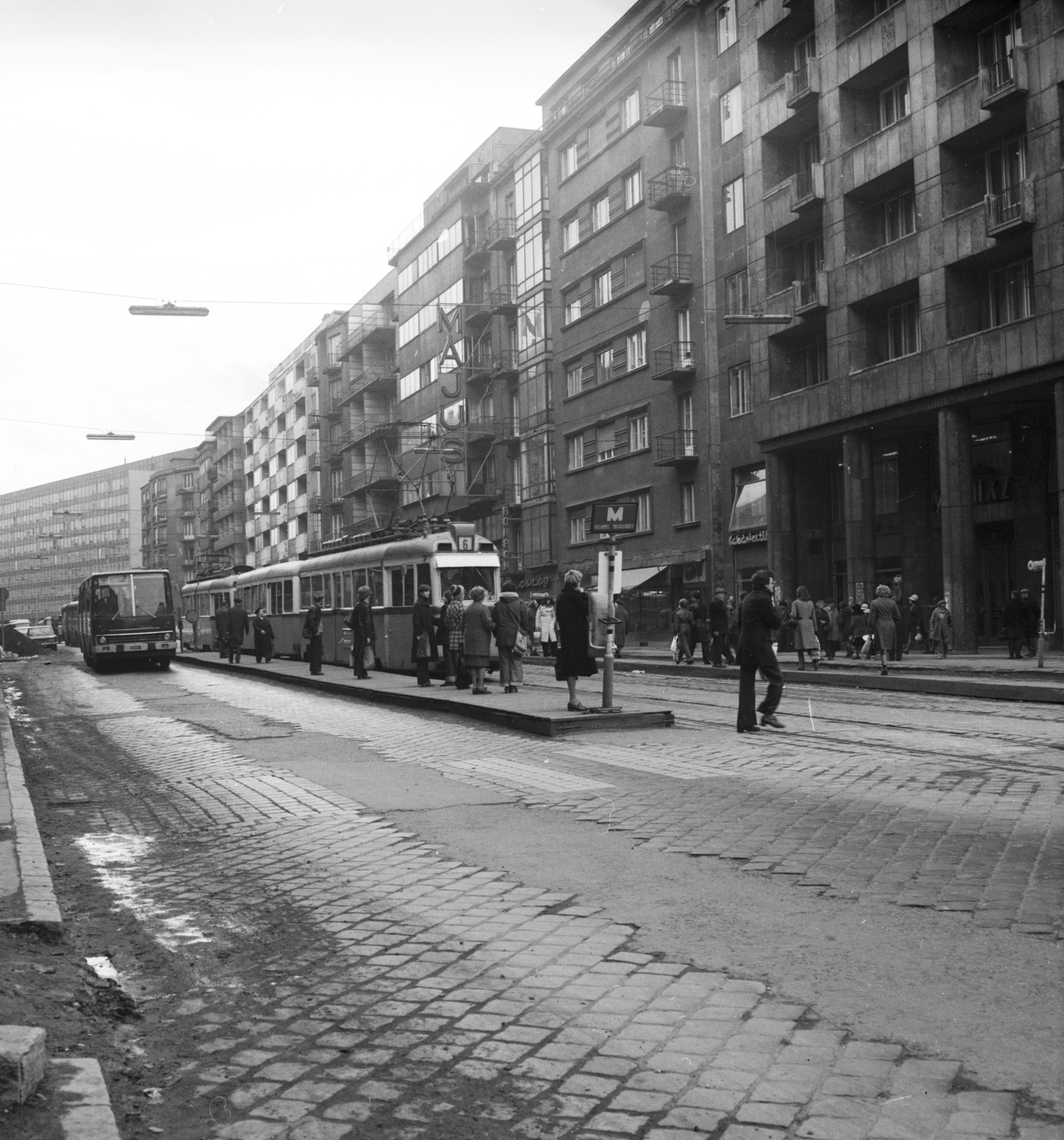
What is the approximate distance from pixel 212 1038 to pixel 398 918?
163 centimetres

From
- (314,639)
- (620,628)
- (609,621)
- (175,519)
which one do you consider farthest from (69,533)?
(609,621)

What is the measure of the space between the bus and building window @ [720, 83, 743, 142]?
21544 millimetres

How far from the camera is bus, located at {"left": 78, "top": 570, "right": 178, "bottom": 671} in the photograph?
107 feet

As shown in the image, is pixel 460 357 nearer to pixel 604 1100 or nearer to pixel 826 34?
pixel 826 34

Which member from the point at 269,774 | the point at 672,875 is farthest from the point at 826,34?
the point at 672,875

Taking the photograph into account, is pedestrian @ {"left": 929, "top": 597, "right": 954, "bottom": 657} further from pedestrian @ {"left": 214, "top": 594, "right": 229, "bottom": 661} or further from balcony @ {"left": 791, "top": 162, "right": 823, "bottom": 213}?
pedestrian @ {"left": 214, "top": 594, "right": 229, "bottom": 661}

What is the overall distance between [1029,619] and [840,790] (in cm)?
2157

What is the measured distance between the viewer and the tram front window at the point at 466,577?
25453 mm

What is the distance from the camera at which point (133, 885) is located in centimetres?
713

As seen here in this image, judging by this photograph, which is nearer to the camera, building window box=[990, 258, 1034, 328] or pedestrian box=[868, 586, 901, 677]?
pedestrian box=[868, 586, 901, 677]

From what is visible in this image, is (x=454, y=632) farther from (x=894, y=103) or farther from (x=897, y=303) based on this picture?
(x=894, y=103)

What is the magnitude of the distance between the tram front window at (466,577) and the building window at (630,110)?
24.7 meters

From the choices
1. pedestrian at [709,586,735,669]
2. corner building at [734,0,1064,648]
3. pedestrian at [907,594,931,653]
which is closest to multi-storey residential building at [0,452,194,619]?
corner building at [734,0,1064,648]

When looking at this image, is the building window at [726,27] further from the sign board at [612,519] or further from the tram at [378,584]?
the sign board at [612,519]
